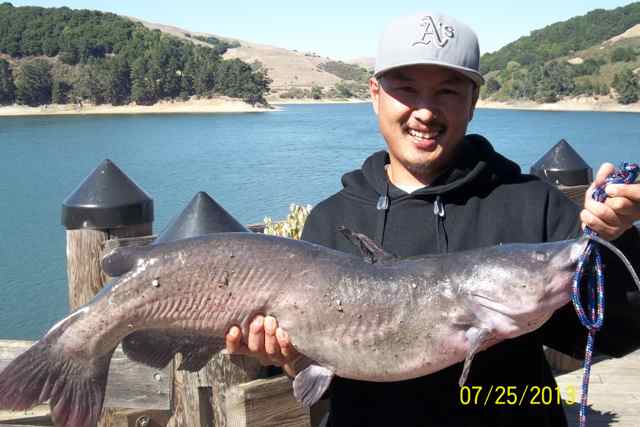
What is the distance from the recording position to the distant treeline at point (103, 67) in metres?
76.7

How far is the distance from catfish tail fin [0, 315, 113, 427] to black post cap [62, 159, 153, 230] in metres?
1.71

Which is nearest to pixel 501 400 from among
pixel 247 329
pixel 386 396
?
pixel 386 396

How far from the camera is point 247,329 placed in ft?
7.41

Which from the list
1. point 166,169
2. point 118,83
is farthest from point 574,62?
point 166,169

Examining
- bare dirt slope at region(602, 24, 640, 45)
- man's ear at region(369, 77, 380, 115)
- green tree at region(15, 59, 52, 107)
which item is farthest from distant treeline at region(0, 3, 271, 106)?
man's ear at region(369, 77, 380, 115)

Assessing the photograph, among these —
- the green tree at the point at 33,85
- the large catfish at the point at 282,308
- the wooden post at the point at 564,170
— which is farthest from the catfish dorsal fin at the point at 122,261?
the green tree at the point at 33,85

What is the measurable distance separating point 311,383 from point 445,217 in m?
0.71

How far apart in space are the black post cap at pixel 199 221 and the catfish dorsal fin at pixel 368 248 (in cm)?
Result: 113

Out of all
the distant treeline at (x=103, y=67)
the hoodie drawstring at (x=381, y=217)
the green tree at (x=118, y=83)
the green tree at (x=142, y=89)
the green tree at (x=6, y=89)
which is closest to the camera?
the hoodie drawstring at (x=381, y=217)

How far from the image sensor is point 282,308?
7.28ft

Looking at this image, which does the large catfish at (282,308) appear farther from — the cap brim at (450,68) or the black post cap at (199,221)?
the black post cap at (199,221)

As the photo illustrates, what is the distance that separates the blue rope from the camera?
1863mm

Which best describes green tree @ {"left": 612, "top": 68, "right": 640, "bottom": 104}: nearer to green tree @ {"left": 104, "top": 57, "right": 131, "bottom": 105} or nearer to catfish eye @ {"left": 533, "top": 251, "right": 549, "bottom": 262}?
green tree @ {"left": 104, "top": 57, "right": 131, "bottom": 105}

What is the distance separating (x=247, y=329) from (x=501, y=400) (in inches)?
32.9
